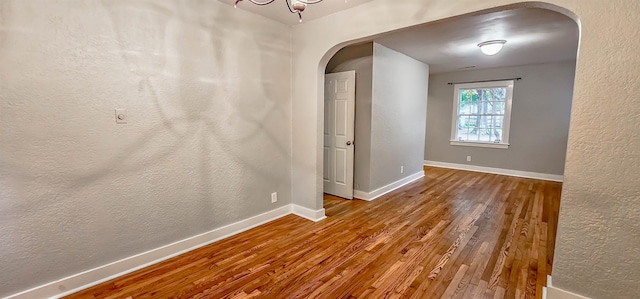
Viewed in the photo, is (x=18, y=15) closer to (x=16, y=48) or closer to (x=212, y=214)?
(x=16, y=48)

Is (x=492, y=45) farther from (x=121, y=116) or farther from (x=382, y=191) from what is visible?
(x=121, y=116)

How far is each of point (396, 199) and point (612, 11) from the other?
3.15 meters

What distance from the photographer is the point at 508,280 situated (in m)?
2.17

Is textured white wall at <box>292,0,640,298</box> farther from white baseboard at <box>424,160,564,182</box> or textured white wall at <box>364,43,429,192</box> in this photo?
white baseboard at <box>424,160,564,182</box>

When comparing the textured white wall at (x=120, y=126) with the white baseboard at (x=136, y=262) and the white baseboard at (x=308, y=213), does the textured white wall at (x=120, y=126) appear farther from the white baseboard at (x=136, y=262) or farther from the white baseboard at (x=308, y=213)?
the white baseboard at (x=308, y=213)

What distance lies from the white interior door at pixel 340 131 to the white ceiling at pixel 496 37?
83 cm

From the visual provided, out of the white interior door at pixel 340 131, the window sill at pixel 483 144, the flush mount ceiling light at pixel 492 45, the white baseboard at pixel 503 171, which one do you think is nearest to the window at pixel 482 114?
the window sill at pixel 483 144

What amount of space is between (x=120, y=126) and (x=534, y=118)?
6957 mm

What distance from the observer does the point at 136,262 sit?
229 centimetres

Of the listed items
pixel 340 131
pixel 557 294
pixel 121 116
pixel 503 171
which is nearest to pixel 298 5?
pixel 121 116

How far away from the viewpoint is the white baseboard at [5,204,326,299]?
1.92 metres

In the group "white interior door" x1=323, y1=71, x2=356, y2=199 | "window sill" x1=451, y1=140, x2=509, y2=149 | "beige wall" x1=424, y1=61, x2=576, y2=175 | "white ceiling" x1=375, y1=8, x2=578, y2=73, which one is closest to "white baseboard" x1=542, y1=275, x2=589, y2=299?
"white ceiling" x1=375, y1=8, x2=578, y2=73

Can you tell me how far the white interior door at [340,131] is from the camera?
414cm

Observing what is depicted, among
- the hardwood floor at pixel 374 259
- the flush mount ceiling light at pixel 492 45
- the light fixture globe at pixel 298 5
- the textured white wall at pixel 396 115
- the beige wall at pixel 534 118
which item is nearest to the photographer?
the light fixture globe at pixel 298 5
